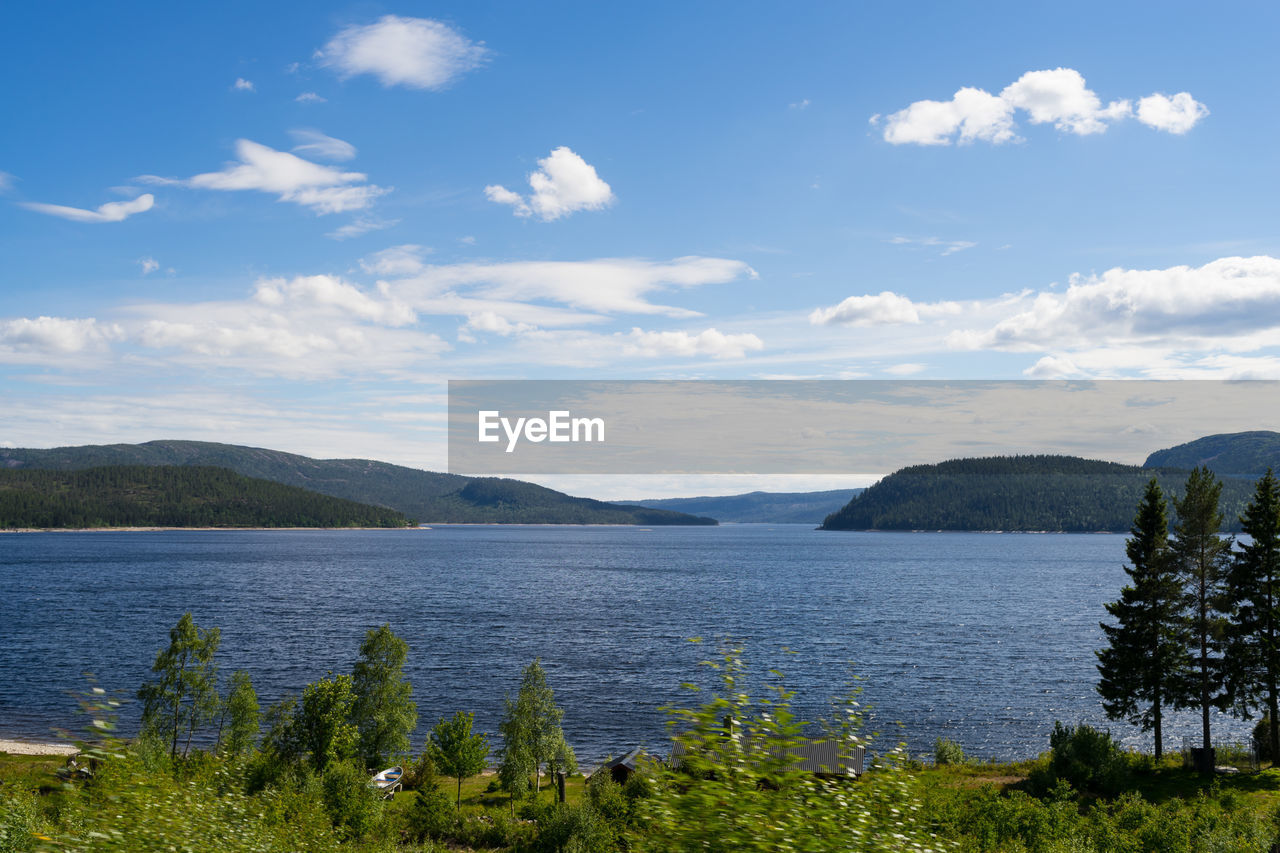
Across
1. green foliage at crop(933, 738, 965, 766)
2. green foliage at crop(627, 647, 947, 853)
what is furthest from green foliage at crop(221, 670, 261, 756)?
green foliage at crop(627, 647, 947, 853)

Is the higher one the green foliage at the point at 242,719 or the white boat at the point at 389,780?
the green foliage at the point at 242,719

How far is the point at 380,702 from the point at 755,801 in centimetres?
3997

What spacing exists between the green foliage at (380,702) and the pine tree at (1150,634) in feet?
129

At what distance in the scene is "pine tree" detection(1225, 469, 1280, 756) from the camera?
41000 mm

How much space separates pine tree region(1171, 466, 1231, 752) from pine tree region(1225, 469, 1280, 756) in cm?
76

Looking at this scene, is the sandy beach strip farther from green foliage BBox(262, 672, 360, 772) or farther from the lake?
green foliage BBox(262, 672, 360, 772)

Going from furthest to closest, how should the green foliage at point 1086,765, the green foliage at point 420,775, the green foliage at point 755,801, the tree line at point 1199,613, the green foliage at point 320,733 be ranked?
the green foliage at point 420,775, the tree line at point 1199,613, the green foliage at point 320,733, the green foliage at point 1086,765, the green foliage at point 755,801

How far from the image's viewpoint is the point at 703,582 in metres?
158

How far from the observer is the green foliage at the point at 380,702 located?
43031mm

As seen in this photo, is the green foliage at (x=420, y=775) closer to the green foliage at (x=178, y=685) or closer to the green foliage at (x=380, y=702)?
the green foliage at (x=380, y=702)

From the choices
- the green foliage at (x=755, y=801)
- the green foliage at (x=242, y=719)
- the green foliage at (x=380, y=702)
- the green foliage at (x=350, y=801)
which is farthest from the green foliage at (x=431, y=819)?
the green foliage at (x=755, y=801)

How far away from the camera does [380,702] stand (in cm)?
4378

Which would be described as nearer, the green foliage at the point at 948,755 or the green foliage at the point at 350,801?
the green foliage at the point at 350,801

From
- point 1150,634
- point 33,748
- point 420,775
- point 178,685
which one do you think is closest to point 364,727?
point 420,775
